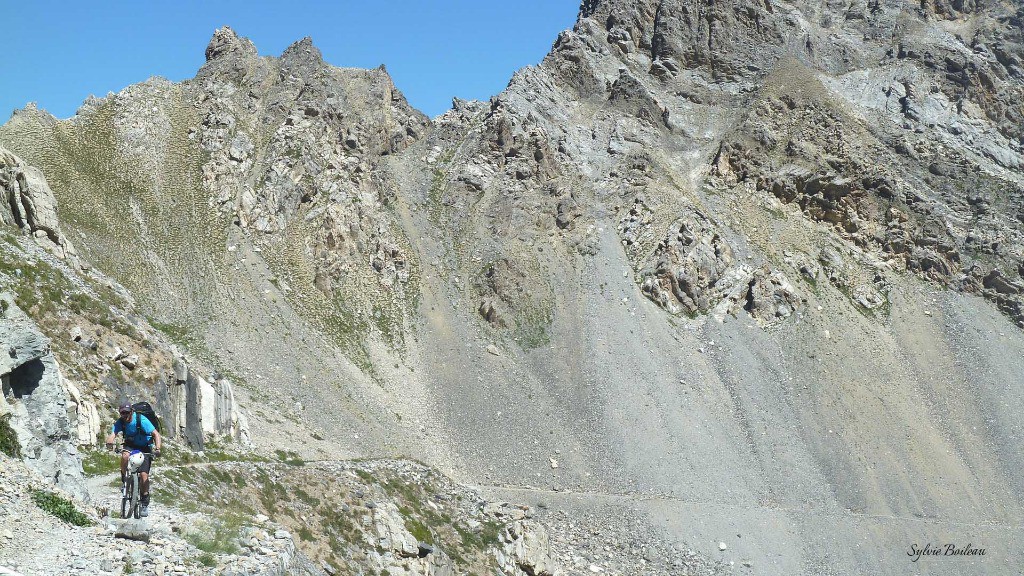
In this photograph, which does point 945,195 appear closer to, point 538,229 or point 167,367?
point 538,229

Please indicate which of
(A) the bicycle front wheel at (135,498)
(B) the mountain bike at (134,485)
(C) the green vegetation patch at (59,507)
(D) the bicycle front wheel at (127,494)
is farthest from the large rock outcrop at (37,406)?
(A) the bicycle front wheel at (135,498)

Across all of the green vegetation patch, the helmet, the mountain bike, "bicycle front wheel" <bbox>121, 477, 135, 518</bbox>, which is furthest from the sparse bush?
the helmet

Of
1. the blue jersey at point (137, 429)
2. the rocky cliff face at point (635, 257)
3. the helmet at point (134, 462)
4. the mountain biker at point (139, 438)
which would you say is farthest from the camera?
the rocky cliff face at point (635, 257)

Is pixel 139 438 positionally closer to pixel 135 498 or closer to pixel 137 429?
pixel 137 429

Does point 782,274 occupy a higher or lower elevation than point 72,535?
higher

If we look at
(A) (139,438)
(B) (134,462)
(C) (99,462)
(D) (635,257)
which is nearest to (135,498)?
(B) (134,462)

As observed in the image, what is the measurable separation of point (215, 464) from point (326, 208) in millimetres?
47203

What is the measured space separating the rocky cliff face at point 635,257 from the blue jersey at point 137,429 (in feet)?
58.6

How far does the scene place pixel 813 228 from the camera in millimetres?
79188

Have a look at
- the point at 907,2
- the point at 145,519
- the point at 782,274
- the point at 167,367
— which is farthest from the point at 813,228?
the point at 145,519

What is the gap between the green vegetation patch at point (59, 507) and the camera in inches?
458

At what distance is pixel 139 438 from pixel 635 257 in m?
63.8

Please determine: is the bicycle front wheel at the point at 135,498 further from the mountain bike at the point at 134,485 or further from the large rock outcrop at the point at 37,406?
the large rock outcrop at the point at 37,406

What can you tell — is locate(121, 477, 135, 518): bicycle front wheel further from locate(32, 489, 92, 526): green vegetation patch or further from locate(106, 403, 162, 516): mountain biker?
locate(32, 489, 92, 526): green vegetation patch
